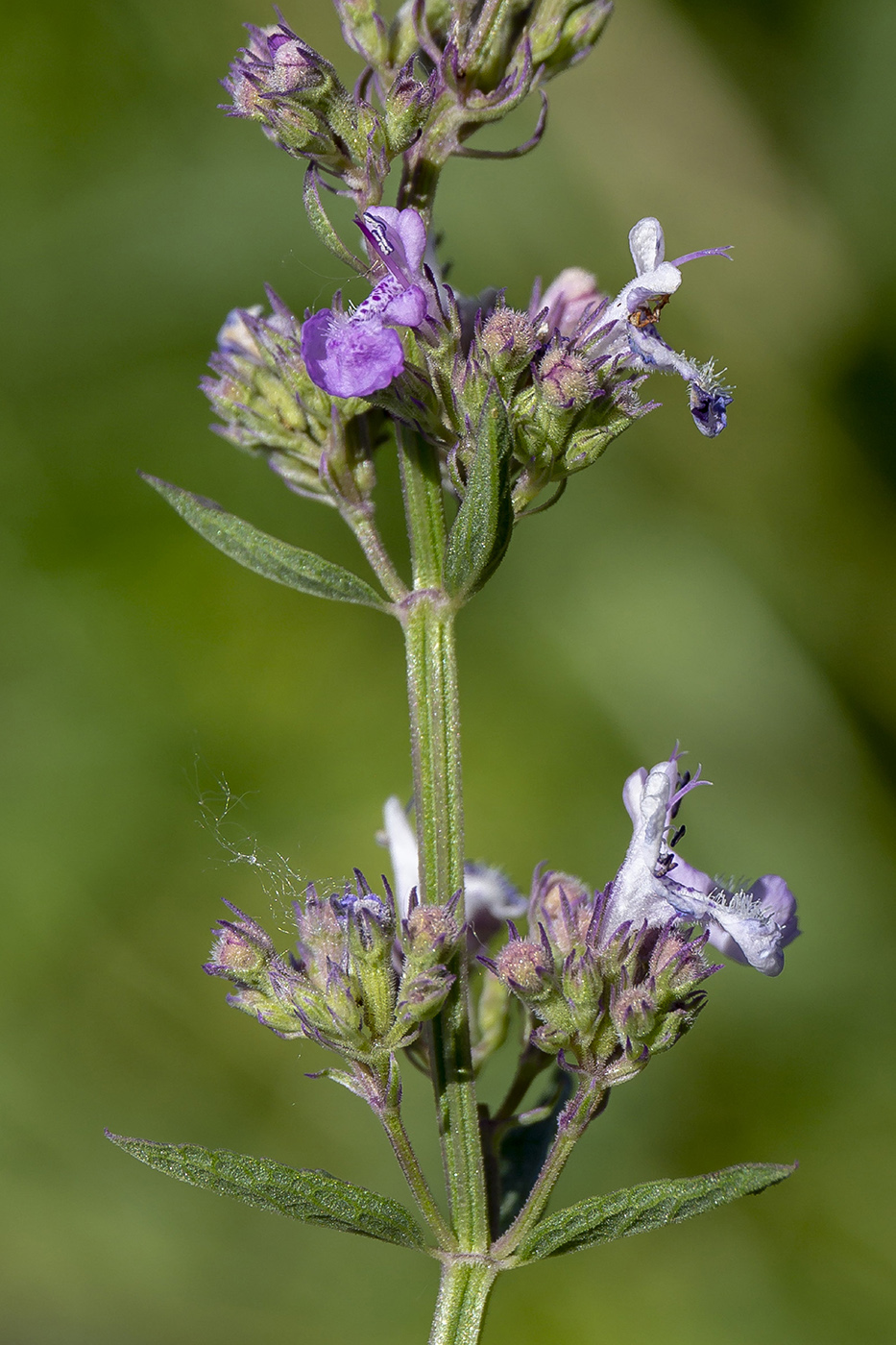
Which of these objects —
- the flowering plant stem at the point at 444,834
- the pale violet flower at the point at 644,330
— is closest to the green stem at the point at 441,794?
the flowering plant stem at the point at 444,834

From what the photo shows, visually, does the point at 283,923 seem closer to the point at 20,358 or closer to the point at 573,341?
the point at 573,341

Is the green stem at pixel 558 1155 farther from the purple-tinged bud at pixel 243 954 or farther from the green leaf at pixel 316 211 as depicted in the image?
the green leaf at pixel 316 211

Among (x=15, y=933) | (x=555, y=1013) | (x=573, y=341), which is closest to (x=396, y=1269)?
(x=15, y=933)

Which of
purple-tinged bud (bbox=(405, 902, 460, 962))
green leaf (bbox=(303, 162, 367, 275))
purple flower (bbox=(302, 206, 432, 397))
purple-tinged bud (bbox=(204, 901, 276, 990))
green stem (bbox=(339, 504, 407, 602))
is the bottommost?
purple-tinged bud (bbox=(405, 902, 460, 962))

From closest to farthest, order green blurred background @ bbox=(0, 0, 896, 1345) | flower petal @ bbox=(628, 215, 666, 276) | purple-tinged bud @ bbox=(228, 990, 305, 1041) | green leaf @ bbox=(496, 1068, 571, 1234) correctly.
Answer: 1. purple-tinged bud @ bbox=(228, 990, 305, 1041)
2. flower petal @ bbox=(628, 215, 666, 276)
3. green leaf @ bbox=(496, 1068, 571, 1234)
4. green blurred background @ bbox=(0, 0, 896, 1345)

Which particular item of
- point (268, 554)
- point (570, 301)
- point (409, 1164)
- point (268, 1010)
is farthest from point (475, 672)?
point (409, 1164)

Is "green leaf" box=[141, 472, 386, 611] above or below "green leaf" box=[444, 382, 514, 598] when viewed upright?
above

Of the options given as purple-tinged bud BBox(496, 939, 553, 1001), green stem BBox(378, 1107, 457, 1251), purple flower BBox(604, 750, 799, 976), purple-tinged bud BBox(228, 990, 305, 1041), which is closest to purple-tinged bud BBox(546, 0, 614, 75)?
purple flower BBox(604, 750, 799, 976)

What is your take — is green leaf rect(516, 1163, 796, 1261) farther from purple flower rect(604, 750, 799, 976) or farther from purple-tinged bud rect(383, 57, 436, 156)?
purple-tinged bud rect(383, 57, 436, 156)
